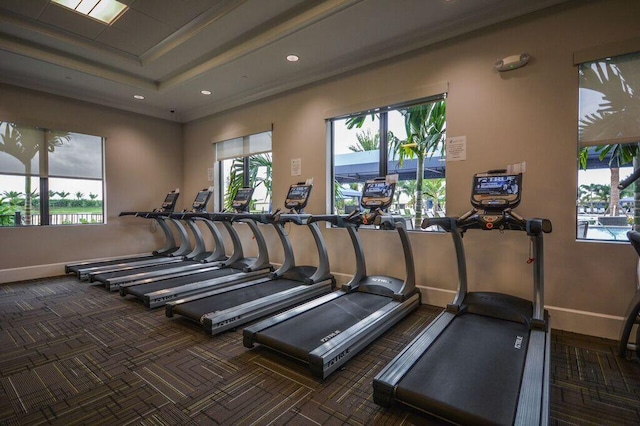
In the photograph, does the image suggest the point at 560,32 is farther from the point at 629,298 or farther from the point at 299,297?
the point at 299,297

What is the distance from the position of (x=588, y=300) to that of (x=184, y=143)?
7.27 m

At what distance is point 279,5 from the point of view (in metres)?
3.31

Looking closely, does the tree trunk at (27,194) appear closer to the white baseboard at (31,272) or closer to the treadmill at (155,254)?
the white baseboard at (31,272)

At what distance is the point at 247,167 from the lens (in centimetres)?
612

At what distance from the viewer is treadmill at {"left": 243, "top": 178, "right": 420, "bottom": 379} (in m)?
2.26

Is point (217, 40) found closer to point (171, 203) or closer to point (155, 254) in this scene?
point (171, 203)

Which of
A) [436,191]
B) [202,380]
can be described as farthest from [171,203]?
[436,191]

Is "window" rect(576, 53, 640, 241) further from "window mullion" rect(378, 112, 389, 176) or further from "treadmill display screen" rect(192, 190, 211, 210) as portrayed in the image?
"treadmill display screen" rect(192, 190, 211, 210)

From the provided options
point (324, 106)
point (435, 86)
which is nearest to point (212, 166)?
point (324, 106)

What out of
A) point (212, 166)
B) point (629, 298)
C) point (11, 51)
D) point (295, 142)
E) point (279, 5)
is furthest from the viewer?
point (212, 166)

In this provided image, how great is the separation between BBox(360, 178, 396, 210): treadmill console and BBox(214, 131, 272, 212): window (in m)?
2.46

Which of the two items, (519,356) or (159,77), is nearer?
(519,356)

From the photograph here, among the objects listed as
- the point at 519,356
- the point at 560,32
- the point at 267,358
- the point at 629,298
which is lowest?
the point at 267,358

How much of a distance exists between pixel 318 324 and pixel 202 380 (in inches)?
39.4
